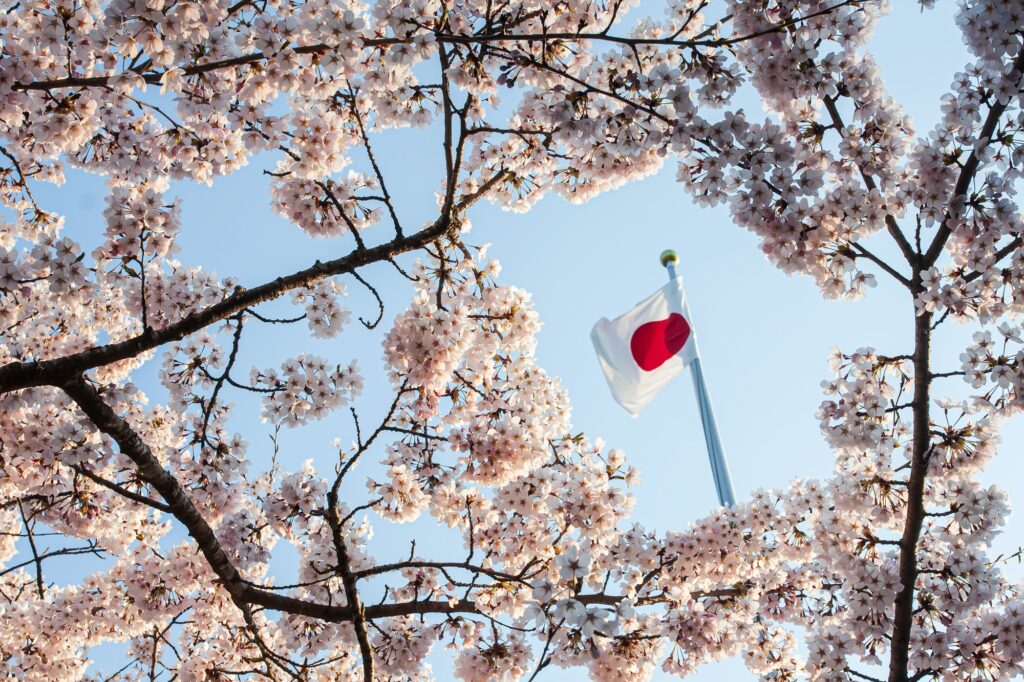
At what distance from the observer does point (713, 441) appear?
33.4 feet

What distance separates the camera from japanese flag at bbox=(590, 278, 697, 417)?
10.9m

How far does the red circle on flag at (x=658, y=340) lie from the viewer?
1108cm

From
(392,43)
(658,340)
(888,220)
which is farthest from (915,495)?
(658,340)

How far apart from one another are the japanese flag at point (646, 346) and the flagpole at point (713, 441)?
0.58ft

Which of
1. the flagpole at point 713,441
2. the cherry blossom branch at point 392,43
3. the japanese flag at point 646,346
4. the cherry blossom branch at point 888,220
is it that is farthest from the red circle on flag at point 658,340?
the cherry blossom branch at point 392,43

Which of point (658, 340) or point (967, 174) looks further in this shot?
point (658, 340)

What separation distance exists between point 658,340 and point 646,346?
0.21m

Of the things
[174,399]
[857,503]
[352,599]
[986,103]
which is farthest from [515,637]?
[986,103]

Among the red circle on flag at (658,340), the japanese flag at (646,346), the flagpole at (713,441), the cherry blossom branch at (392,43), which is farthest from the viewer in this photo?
the red circle on flag at (658,340)

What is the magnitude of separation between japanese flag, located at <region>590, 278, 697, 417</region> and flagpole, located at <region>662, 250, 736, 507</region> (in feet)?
0.58

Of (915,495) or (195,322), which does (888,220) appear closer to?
(915,495)

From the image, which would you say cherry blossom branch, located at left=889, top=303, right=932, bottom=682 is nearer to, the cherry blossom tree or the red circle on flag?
the cherry blossom tree

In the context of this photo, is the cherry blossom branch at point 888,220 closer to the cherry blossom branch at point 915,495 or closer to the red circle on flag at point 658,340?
the cherry blossom branch at point 915,495

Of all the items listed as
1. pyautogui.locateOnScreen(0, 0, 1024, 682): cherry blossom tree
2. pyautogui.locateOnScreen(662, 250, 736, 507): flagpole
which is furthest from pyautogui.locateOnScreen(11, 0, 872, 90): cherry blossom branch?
pyautogui.locateOnScreen(662, 250, 736, 507): flagpole
